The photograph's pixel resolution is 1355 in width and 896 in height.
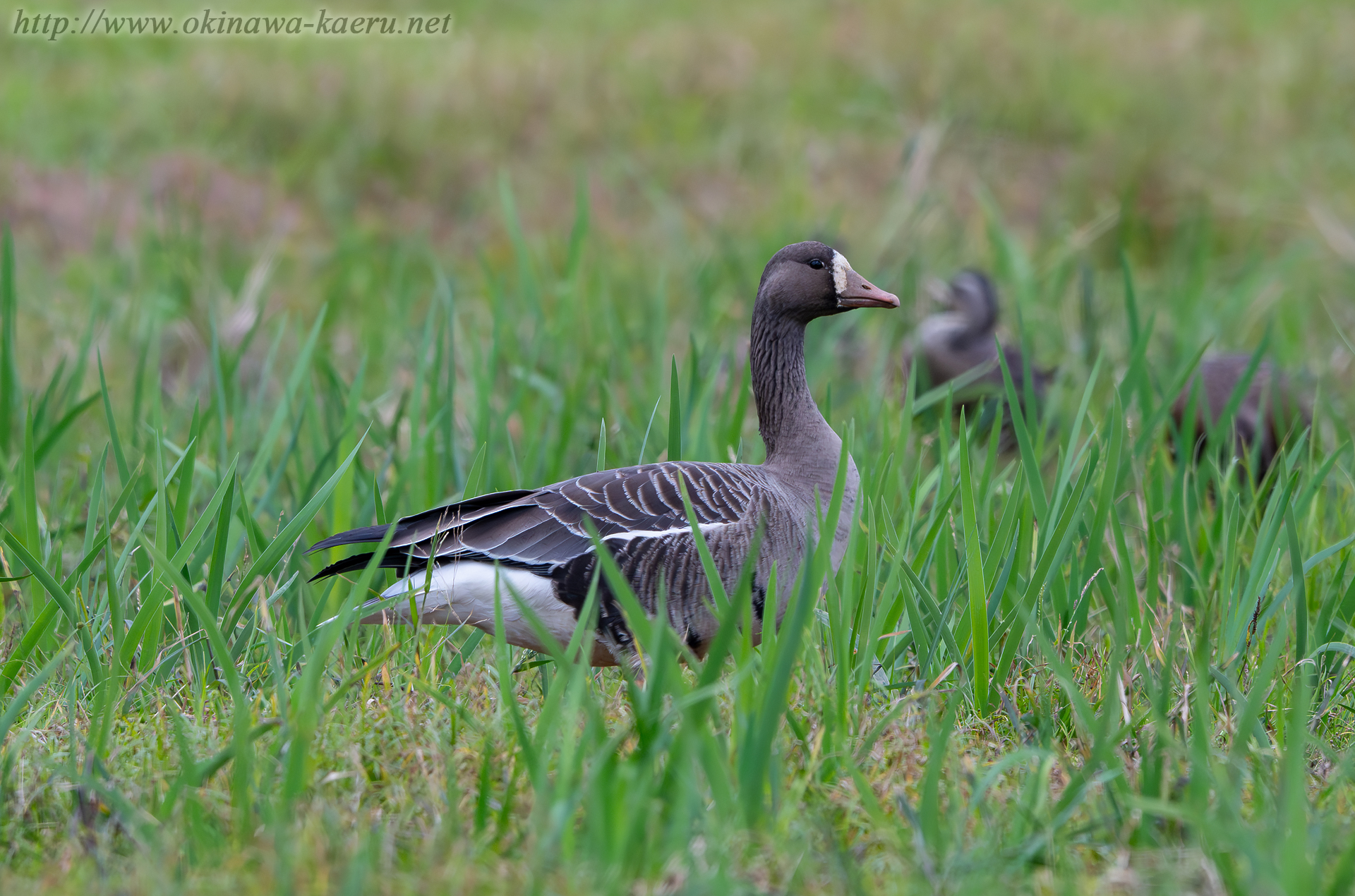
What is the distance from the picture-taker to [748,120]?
41.3 feet

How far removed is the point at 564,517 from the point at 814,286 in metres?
1.12

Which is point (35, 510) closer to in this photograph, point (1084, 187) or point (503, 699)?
point (503, 699)

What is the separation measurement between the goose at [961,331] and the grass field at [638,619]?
27 cm

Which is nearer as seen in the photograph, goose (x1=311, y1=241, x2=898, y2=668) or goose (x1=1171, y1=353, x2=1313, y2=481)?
goose (x1=311, y1=241, x2=898, y2=668)

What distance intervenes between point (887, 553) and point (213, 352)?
2392 mm

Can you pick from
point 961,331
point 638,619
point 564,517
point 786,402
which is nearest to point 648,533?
point 564,517

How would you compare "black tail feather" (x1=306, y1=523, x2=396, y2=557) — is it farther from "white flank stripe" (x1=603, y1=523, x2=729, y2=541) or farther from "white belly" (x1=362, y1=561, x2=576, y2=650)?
"white flank stripe" (x1=603, y1=523, x2=729, y2=541)

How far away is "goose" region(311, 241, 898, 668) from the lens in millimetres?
3381

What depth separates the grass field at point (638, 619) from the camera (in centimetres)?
228

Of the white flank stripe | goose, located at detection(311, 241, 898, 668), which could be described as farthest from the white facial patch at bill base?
the white flank stripe

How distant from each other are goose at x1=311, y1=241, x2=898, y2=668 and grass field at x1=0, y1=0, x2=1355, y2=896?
0.14 metres

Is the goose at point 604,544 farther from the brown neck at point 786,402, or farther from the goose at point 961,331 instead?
the goose at point 961,331

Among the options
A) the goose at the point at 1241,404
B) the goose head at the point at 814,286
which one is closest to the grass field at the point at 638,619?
the goose at the point at 1241,404

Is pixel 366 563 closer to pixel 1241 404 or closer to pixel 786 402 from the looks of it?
pixel 786 402
